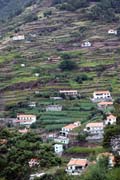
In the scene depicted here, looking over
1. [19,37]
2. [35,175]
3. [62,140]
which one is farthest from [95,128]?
[19,37]

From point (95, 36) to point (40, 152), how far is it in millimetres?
41735

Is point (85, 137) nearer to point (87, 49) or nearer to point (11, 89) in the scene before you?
point (11, 89)

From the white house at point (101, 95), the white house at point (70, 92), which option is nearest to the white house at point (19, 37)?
the white house at point (70, 92)

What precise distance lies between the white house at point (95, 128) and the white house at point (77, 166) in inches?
246

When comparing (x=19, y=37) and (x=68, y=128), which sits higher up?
(x=68, y=128)

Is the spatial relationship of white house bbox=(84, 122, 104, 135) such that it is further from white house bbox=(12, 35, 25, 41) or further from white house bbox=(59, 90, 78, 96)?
white house bbox=(12, 35, 25, 41)

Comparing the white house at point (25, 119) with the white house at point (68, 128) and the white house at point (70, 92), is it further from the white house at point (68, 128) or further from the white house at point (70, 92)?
the white house at point (70, 92)

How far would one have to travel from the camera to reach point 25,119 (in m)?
39.5

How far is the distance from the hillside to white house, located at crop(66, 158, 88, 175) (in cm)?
879

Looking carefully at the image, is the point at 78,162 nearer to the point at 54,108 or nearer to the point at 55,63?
the point at 54,108

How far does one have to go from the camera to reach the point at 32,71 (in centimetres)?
5091

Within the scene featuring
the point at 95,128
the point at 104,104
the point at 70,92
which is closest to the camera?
the point at 95,128

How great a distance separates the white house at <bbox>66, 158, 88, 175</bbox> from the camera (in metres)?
26.9

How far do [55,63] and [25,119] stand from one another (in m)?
A: 14.5
